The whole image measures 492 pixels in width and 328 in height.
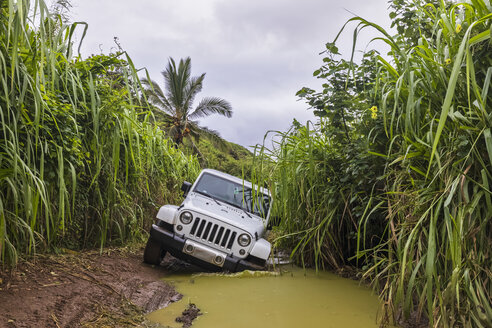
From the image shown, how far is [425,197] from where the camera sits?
2389 millimetres

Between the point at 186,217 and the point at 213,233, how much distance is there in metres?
0.40

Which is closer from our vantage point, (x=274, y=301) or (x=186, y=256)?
(x=274, y=301)

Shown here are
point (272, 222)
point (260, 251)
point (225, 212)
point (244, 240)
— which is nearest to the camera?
point (260, 251)

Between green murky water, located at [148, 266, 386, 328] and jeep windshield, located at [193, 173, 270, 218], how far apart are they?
1.43 metres

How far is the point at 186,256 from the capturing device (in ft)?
15.5

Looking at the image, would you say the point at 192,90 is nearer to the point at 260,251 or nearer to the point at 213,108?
the point at 213,108

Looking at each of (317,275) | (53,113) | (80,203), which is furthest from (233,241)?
(53,113)

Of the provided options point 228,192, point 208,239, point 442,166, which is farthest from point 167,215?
point 442,166

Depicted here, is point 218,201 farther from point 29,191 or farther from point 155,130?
point 29,191

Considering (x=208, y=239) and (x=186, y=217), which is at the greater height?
(x=186, y=217)

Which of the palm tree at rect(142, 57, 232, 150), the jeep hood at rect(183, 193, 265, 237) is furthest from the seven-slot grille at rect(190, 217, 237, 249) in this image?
the palm tree at rect(142, 57, 232, 150)

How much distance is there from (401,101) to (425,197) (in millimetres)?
805

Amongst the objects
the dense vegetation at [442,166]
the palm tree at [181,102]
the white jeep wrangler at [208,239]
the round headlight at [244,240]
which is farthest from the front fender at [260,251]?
the palm tree at [181,102]

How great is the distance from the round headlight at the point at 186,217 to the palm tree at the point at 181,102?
16.8 meters
